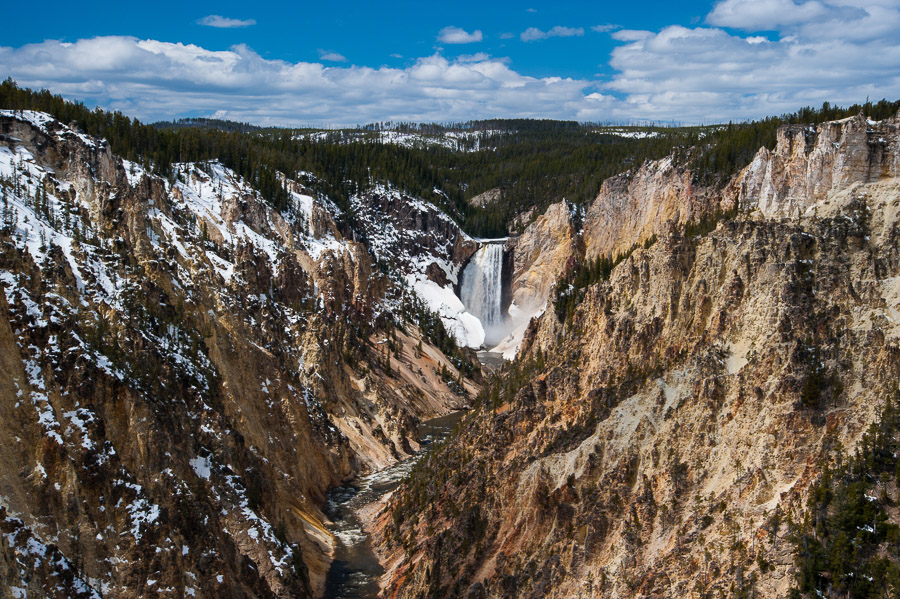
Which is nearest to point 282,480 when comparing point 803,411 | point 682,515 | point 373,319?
point 682,515

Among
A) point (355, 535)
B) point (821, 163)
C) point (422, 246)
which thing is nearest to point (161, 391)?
point (355, 535)

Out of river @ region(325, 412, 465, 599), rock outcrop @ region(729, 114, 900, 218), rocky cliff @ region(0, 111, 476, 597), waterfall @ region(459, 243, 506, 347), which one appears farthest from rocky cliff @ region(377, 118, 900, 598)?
waterfall @ region(459, 243, 506, 347)

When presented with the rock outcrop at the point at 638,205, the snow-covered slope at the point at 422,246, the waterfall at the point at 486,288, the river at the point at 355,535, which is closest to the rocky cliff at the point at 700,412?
the river at the point at 355,535

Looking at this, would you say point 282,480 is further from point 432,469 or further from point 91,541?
point 91,541

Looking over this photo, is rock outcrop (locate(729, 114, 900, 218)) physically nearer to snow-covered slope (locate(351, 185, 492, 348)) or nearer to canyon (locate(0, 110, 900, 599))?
canyon (locate(0, 110, 900, 599))

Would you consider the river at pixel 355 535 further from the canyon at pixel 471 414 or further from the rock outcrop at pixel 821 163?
the rock outcrop at pixel 821 163
